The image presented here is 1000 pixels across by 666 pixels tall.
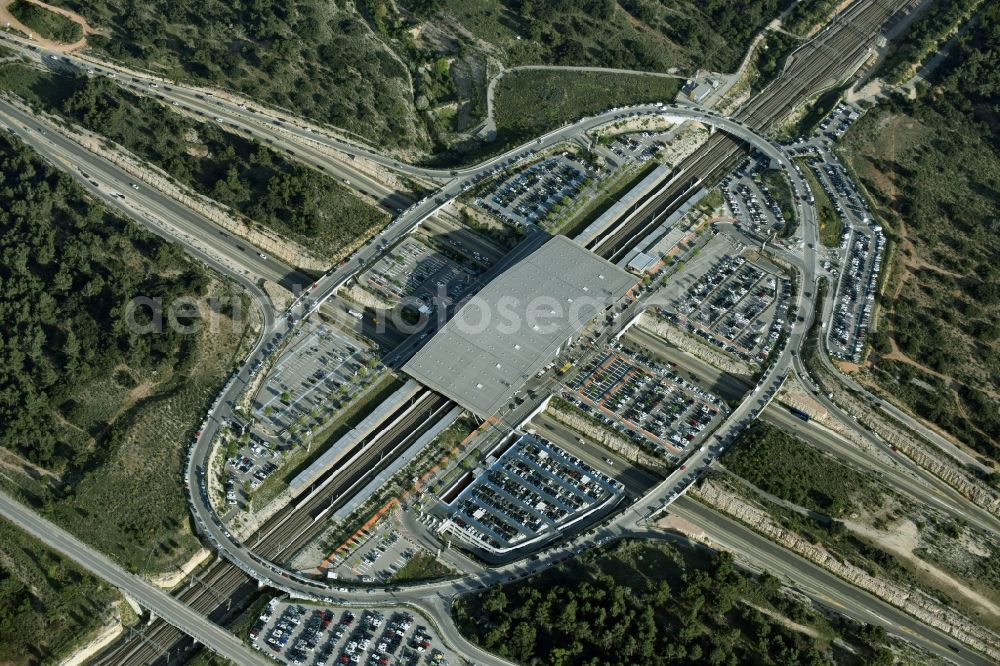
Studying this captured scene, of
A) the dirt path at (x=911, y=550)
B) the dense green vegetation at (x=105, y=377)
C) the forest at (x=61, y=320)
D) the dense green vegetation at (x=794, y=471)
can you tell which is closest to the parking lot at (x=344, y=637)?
the dense green vegetation at (x=105, y=377)

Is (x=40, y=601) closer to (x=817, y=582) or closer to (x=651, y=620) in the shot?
(x=651, y=620)

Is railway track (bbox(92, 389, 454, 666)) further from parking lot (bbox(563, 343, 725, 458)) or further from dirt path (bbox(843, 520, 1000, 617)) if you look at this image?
dirt path (bbox(843, 520, 1000, 617))

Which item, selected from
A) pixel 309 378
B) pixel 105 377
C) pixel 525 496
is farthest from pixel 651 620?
pixel 105 377

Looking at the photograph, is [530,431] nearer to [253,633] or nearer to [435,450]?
[435,450]

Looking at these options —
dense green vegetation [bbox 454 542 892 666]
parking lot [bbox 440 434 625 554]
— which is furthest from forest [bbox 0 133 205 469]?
dense green vegetation [bbox 454 542 892 666]

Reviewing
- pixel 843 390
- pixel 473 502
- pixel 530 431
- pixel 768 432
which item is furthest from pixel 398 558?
pixel 843 390

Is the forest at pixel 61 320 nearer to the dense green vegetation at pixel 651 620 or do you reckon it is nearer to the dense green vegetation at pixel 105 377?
the dense green vegetation at pixel 105 377
